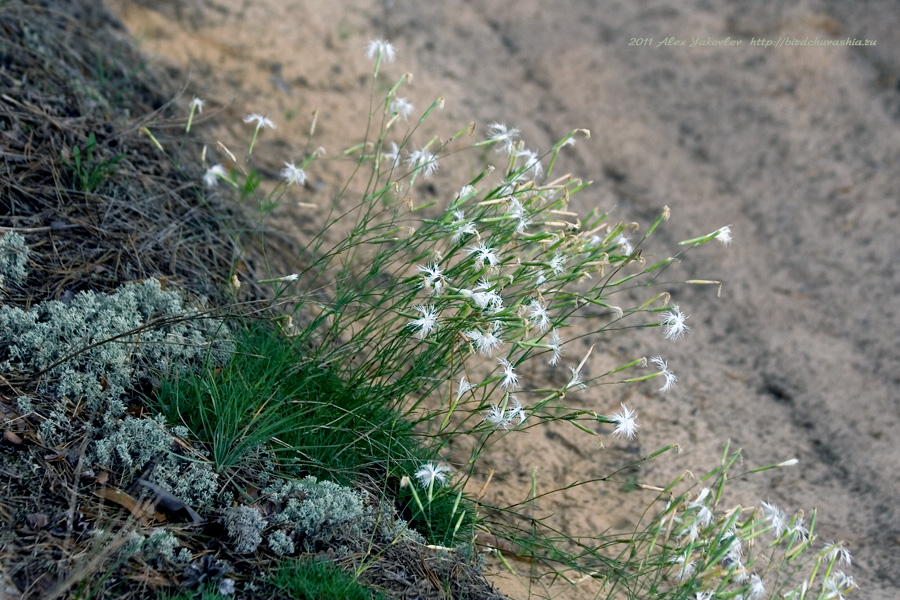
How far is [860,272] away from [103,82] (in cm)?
400

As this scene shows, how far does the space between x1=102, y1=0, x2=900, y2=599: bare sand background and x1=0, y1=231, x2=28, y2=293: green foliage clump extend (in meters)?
1.54

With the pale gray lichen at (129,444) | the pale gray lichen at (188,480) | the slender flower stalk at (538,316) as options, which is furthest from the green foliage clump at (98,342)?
the slender flower stalk at (538,316)

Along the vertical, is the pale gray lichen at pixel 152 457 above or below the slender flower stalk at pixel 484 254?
below

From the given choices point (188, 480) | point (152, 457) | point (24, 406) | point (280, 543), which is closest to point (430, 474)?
point (280, 543)

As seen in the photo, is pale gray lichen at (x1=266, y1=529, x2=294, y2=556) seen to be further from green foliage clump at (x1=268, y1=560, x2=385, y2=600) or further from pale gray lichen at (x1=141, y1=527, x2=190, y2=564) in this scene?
pale gray lichen at (x1=141, y1=527, x2=190, y2=564)

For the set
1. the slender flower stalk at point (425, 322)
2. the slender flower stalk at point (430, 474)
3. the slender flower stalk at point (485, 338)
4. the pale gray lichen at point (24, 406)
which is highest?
the slender flower stalk at point (485, 338)

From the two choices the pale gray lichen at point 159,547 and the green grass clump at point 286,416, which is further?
the green grass clump at point 286,416

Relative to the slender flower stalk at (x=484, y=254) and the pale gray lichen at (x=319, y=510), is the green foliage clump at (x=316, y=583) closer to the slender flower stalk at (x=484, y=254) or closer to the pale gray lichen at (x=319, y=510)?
the pale gray lichen at (x=319, y=510)

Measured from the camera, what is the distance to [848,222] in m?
4.68

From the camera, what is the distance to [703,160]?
5.08 m

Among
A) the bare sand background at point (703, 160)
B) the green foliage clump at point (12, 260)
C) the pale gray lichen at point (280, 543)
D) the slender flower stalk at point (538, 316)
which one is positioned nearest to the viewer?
the pale gray lichen at point (280, 543)

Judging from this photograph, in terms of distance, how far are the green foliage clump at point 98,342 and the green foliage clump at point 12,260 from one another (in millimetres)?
166

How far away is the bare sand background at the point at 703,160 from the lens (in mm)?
3268

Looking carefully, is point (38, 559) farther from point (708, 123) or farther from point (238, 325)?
point (708, 123)
